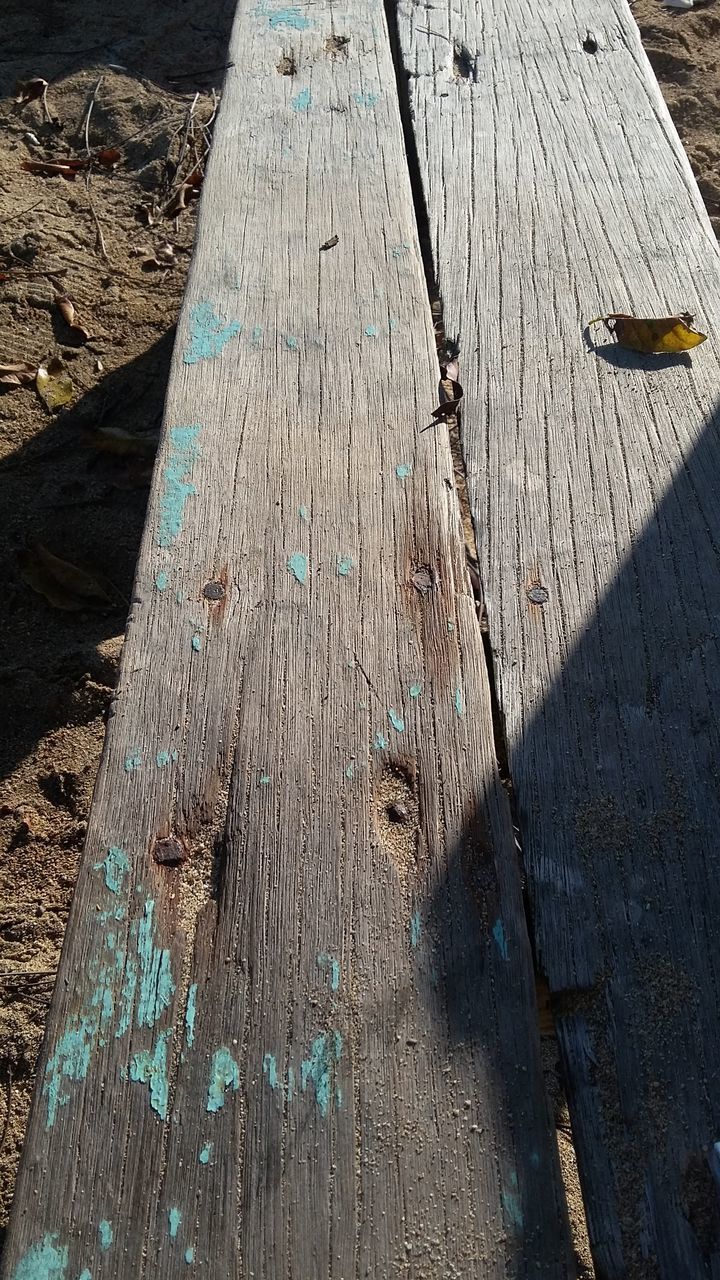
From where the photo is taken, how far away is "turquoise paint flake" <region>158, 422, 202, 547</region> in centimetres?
132

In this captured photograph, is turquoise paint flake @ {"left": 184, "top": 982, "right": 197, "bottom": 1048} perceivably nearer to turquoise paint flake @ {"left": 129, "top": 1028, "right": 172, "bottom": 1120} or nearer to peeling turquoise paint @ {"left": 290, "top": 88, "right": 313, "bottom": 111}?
turquoise paint flake @ {"left": 129, "top": 1028, "right": 172, "bottom": 1120}

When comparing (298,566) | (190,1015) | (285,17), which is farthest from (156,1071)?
(285,17)

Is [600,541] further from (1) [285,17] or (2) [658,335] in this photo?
(1) [285,17]

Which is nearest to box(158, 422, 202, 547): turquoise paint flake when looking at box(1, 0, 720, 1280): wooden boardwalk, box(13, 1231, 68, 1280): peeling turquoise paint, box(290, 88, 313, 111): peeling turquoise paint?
box(1, 0, 720, 1280): wooden boardwalk

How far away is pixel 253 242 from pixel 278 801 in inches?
43.1

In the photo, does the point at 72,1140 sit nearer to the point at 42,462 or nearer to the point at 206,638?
the point at 206,638

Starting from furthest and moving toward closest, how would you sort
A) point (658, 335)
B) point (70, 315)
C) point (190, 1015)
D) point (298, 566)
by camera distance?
point (70, 315)
point (658, 335)
point (298, 566)
point (190, 1015)

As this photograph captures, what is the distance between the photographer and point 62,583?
262 centimetres

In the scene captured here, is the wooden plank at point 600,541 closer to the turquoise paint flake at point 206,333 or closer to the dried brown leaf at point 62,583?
the turquoise paint flake at point 206,333

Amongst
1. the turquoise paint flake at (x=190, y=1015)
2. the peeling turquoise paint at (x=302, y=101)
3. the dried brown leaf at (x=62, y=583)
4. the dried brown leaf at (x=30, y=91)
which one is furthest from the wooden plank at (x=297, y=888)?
the dried brown leaf at (x=30, y=91)

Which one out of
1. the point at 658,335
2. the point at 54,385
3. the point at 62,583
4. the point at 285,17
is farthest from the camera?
the point at 54,385

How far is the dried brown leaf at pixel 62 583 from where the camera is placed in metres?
2.59

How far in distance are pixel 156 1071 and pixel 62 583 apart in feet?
6.25

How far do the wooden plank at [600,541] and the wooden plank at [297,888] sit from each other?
2.2 inches
